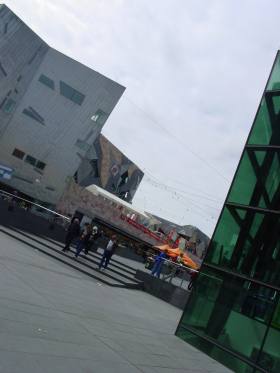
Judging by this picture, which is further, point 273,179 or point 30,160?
point 30,160

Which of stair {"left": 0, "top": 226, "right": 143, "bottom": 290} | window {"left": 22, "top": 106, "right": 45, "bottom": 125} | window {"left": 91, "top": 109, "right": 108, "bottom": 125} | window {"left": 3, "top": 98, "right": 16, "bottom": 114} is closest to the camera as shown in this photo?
stair {"left": 0, "top": 226, "right": 143, "bottom": 290}

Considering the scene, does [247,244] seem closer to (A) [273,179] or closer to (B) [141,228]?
(A) [273,179]

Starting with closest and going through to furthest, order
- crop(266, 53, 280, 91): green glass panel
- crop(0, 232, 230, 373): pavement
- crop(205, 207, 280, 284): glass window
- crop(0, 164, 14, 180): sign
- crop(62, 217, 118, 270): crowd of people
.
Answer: crop(0, 232, 230, 373): pavement, crop(205, 207, 280, 284): glass window, crop(266, 53, 280, 91): green glass panel, crop(62, 217, 118, 270): crowd of people, crop(0, 164, 14, 180): sign

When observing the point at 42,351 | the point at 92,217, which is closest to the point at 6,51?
the point at 92,217

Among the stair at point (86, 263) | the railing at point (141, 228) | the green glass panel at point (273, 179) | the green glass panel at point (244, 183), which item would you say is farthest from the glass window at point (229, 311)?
the railing at point (141, 228)

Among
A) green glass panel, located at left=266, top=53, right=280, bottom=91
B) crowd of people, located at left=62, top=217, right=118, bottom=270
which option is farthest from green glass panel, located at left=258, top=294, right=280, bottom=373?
crowd of people, located at left=62, top=217, right=118, bottom=270

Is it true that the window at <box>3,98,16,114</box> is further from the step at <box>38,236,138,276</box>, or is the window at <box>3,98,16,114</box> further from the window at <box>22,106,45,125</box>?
the step at <box>38,236,138,276</box>

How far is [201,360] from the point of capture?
1142cm

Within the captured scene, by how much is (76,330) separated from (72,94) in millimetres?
41956

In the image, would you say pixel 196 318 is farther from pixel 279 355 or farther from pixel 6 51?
pixel 6 51

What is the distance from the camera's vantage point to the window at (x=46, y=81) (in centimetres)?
4725

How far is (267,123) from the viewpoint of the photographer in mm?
13711

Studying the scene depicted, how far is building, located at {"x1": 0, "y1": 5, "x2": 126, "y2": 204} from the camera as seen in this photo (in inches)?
1781

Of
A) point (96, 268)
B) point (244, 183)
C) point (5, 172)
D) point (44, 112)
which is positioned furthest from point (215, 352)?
point (44, 112)
